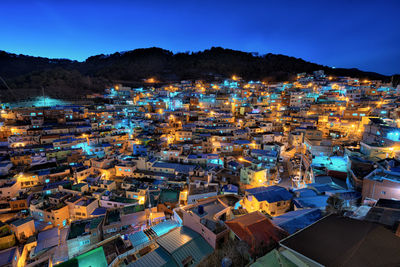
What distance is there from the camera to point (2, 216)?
1470 cm

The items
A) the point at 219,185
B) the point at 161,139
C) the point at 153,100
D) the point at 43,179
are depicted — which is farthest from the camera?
the point at 153,100

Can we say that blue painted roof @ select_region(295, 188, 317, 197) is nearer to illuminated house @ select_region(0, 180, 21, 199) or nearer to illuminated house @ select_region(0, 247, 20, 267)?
illuminated house @ select_region(0, 247, 20, 267)

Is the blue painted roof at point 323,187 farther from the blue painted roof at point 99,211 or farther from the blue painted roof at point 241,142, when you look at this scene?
the blue painted roof at point 99,211

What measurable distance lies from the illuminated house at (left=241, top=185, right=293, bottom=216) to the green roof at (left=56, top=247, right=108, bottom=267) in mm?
7714

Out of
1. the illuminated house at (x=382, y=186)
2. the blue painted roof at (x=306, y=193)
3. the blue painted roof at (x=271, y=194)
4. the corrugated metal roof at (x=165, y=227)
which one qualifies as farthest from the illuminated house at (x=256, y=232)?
the illuminated house at (x=382, y=186)

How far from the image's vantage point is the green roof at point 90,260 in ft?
25.7

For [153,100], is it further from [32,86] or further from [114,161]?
[32,86]

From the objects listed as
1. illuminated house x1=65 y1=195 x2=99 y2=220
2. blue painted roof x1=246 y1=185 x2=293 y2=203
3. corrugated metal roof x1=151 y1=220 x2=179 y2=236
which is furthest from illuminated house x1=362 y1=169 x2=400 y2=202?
illuminated house x1=65 y1=195 x2=99 y2=220

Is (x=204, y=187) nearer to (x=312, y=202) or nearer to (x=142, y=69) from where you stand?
(x=312, y=202)

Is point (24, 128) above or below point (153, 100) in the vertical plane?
below

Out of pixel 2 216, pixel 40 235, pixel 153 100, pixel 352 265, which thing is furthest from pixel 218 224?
pixel 153 100

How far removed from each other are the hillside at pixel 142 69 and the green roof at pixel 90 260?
156ft

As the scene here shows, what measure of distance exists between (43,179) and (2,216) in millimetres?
3729

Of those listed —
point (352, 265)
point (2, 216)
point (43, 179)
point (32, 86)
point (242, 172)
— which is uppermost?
point (32, 86)
